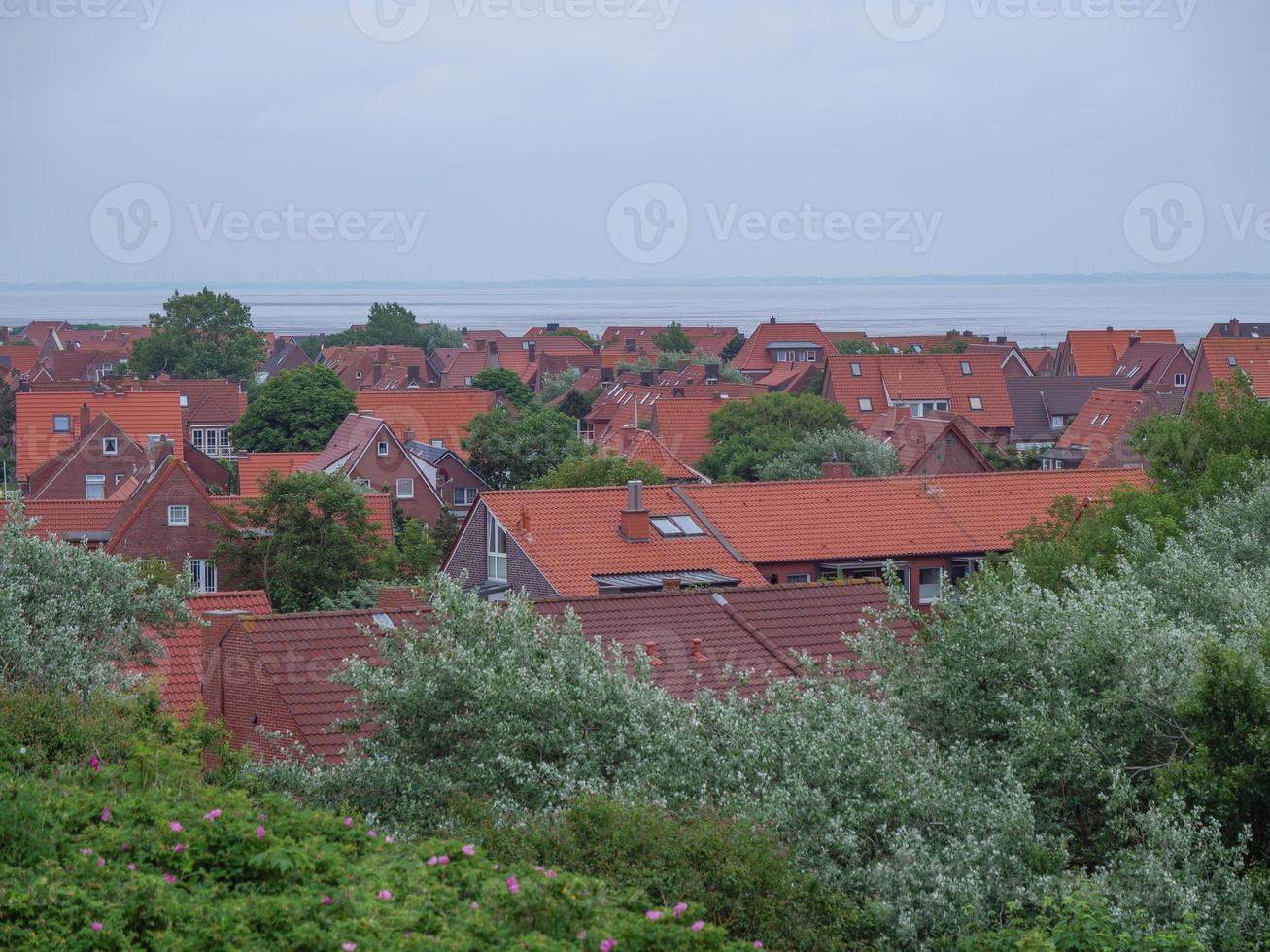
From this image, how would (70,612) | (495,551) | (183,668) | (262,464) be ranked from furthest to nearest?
1. (262,464)
2. (495,551)
3. (183,668)
4. (70,612)

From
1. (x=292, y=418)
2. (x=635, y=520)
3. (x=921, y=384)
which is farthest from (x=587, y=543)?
(x=921, y=384)

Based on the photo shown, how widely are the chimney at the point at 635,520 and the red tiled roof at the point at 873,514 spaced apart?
2.62 meters

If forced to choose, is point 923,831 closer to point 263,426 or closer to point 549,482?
point 549,482

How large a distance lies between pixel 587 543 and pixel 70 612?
58.9ft

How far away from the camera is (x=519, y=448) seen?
190 ft

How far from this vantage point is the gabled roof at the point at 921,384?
85000 mm

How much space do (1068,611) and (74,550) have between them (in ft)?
32.9

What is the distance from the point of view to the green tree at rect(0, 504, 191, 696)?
1478 centimetres

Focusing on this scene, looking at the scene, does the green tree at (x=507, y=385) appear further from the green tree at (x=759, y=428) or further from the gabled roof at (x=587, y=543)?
the gabled roof at (x=587, y=543)

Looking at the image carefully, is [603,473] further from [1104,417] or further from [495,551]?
[1104,417]

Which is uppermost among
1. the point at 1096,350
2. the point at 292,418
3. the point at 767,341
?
A: the point at 767,341

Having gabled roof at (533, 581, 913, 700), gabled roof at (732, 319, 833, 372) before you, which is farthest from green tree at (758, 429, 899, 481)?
gabled roof at (732, 319, 833, 372)

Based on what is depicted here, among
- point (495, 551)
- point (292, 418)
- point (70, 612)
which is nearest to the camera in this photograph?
point (70, 612)

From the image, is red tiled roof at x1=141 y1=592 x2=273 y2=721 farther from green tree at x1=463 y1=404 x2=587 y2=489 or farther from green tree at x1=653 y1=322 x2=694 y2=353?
green tree at x1=653 y1=322 x2=694 y2=353
